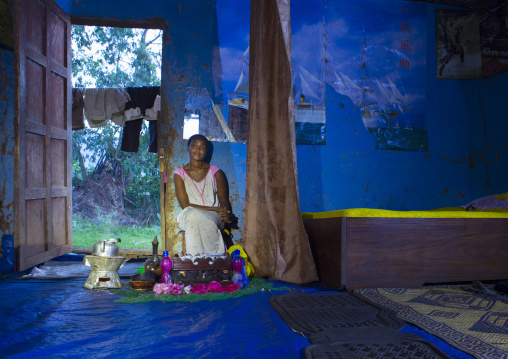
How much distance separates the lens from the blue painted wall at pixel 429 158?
4895 mm

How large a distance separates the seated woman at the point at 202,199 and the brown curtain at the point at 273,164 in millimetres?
465

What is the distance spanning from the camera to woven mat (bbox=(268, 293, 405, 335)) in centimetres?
203

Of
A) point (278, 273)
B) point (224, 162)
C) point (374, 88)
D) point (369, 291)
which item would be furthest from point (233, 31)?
point (369, 291)

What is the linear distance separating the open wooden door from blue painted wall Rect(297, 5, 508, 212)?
120 inches

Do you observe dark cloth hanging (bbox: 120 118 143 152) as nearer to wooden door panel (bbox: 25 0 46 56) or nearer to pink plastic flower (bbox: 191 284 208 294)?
wooden door panel (bbox: 25 0 46 56)

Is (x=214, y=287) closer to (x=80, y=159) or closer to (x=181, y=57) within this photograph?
(x=181, y=57)

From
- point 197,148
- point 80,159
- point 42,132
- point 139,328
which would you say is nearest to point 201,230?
point 197,148

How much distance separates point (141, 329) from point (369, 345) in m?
1.19

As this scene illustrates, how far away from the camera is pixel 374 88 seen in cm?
499

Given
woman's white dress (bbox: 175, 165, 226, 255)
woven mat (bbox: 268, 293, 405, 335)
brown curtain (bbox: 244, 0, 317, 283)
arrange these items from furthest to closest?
woman's white dress (bbox: 175, 165, 226, 255)
brown curtain (bbox: 244, 0, 317, 283)
woven mat (bbox: 268, 293, 405, 335)

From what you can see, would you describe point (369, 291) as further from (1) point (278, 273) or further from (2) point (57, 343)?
(2) point (57, 343)

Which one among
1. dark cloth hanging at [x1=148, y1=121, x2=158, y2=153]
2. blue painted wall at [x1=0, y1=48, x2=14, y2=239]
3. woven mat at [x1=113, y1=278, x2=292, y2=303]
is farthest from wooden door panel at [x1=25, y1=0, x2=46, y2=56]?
woven mat at [x1=113, y1=278, x2=292, y2=303]

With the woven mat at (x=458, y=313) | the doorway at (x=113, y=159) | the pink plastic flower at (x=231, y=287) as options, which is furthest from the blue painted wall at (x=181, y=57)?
the doorway at (x=113, y=159)

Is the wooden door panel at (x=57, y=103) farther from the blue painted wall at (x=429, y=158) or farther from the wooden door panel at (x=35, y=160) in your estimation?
the blue painted wall at (x=429, y=158)
